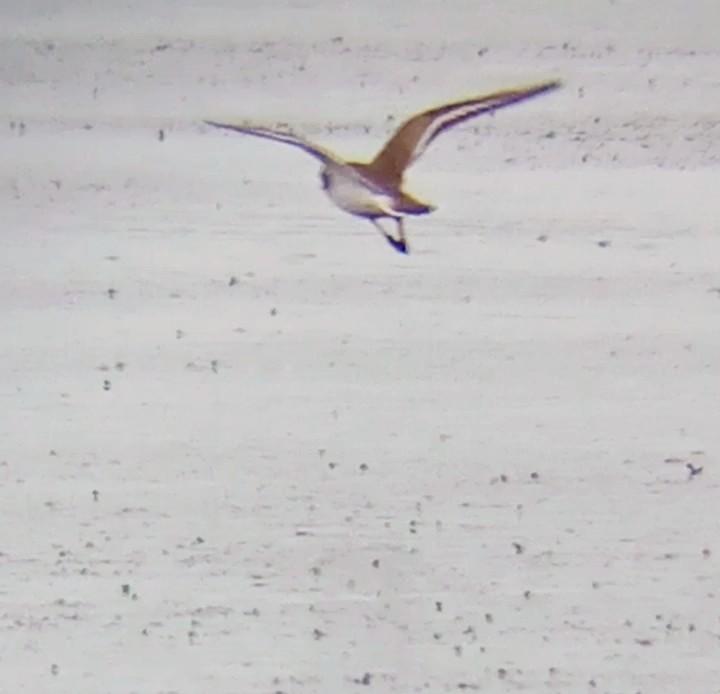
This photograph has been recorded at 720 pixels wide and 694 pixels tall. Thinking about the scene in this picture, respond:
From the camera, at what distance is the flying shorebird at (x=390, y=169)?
991mm

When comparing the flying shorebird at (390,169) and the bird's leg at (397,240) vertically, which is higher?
the flying shorebird at (390,169)

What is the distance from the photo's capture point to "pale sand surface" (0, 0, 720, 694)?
96cm

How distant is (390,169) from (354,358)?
194 millimetres

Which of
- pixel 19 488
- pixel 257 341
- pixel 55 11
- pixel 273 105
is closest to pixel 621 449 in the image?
pixel 257 341

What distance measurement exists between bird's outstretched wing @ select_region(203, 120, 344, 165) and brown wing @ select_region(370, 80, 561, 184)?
0.15ft

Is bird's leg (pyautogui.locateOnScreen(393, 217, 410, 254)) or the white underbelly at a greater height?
the white underbelly

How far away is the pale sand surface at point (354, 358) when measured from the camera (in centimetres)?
96

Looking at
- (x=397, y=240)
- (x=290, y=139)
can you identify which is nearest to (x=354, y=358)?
(x=397, y=240)

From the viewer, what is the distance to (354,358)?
3.23 ft

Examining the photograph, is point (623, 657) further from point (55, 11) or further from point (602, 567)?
point (55, 11)

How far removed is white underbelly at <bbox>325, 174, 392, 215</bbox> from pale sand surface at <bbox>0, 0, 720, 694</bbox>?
0.06 feet

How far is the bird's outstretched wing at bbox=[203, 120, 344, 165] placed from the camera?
100 centimetres

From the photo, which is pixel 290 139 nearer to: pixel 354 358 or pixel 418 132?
pixel 418 132

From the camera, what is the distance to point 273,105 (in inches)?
39.5
